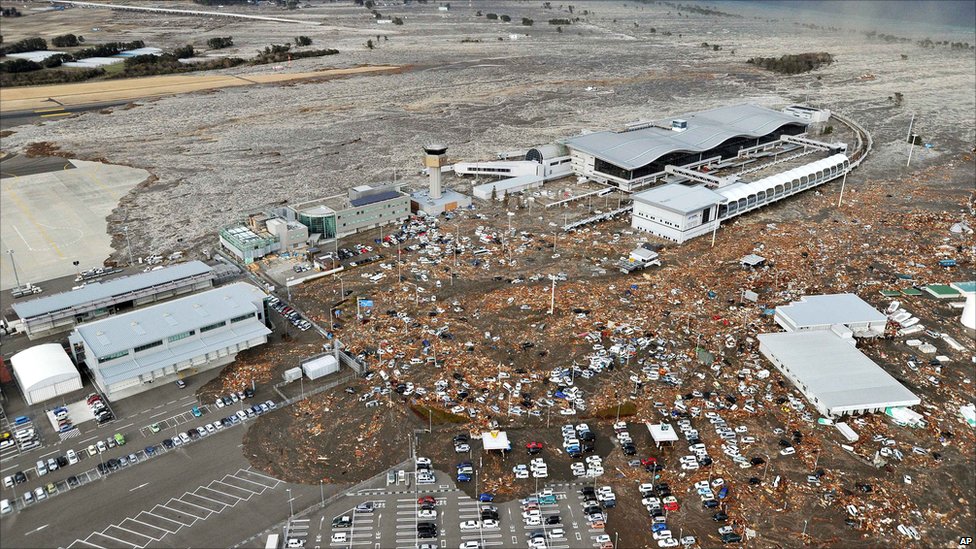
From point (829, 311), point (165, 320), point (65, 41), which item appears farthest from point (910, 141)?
point (65, 41)

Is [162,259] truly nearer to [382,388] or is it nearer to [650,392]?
[382,388]

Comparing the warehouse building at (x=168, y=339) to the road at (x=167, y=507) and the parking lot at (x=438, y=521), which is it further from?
the parking lot at (x=438, y=521)

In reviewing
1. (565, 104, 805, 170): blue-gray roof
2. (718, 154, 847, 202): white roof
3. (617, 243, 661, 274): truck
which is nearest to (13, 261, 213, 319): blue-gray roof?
(617, 243, 661, 274): truck

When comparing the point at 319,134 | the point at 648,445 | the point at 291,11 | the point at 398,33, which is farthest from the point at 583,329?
the point at 291,11

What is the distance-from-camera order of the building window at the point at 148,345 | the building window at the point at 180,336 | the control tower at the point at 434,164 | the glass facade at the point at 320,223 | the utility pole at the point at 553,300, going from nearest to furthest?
the building window at the point at 148,345, the building window at the point at 180,336, the utility pole at the point at 553,300, the glass facade at the point at 320,223, the control tower at the point at 434,164

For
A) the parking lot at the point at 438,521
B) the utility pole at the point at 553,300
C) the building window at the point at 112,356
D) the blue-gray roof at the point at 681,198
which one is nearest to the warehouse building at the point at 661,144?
the blue-gray roof at the point at 681,198

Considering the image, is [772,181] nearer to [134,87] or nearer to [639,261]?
[639,261]
